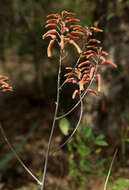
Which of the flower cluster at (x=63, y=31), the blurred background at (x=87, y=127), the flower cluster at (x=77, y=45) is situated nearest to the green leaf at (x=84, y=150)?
the blurred background at (x=87, y=127)

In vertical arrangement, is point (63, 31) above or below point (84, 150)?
above

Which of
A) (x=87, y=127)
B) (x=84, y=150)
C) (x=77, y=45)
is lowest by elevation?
(x=84, y=150)

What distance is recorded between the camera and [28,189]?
2482mm

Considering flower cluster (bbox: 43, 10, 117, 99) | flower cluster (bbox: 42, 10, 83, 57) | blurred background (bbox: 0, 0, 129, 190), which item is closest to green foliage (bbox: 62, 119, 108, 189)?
blurred background (bbox: 0, 0, 129, 190)

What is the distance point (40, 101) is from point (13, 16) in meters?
1.62

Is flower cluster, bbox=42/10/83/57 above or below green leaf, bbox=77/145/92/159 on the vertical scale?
above

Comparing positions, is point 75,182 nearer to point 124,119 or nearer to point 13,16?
point 124,119

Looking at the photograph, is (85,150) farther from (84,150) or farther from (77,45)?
(77,45)

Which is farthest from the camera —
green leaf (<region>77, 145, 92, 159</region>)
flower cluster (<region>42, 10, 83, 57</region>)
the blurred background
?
the blurred background

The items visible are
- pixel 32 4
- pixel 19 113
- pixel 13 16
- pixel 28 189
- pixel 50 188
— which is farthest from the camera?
pixel 19 113

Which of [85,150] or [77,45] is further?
[85,150]

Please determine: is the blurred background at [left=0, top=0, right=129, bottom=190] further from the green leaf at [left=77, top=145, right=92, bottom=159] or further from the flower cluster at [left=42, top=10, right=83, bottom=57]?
the flower cluster at [left=42, top=10, right=83, bottom=57]

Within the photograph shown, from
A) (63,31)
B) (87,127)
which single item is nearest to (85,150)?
(87,127)

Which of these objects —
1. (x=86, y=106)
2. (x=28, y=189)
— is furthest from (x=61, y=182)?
(x=86, y=106)
